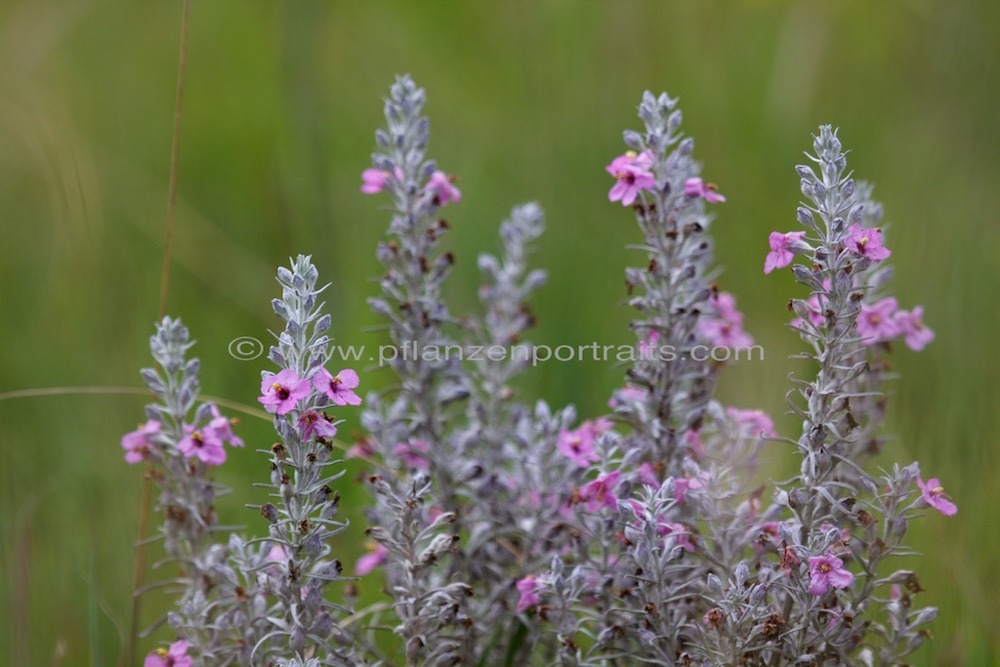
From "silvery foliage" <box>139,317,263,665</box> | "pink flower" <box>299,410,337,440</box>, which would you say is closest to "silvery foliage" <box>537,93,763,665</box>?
"pink flower" <box>299,410,337,440</box>

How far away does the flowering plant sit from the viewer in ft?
7.04

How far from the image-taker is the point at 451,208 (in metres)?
5.77

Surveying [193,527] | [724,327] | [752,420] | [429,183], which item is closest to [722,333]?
[724,327]

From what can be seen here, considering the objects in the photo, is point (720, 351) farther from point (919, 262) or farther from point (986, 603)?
point (919, 262)

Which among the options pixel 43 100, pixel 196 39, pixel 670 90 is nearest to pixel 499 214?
pixel 670 90

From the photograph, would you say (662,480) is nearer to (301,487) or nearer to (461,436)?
(461,436)

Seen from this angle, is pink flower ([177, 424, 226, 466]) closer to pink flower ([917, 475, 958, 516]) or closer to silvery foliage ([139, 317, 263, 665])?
silvery foliage ([139, 317, 263, 665])

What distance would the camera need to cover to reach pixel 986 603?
3061 mm

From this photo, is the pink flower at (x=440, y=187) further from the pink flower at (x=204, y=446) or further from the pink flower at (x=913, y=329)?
the pink flower at (x=913, y=329)

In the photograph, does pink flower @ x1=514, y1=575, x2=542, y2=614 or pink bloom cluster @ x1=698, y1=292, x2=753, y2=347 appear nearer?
pink flower @ x1=514, y1=575, x2=542, y2=614

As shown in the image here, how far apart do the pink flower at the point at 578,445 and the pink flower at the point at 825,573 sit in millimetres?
636

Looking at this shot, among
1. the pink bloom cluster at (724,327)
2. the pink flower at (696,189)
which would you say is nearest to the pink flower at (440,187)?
the pink flower at (696,189)

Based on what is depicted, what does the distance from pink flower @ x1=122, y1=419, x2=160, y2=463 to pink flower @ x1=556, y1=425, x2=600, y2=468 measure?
0.98 meters

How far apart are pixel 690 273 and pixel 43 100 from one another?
3.81 meters
